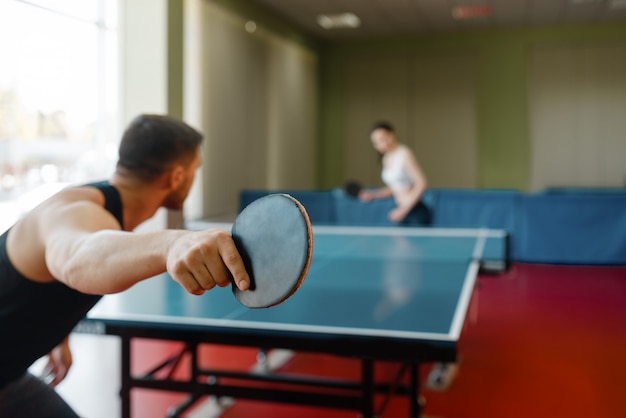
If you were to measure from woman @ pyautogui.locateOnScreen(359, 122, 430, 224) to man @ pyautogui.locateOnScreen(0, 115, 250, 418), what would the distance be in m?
3.92

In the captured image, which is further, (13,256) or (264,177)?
(264,177)

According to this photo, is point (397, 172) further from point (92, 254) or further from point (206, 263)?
point (206, 263)

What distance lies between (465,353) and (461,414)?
1075mm

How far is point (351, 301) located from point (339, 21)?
337 inches

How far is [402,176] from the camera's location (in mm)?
5539

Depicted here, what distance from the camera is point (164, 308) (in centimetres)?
245

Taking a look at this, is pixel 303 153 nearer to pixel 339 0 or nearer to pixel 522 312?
pixel 339 0

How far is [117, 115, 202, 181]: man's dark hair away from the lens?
1545 millimetres

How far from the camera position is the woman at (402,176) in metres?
5.48

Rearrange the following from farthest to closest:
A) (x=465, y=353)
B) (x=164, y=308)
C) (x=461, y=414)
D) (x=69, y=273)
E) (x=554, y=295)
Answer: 1. (x=554, y=295)
2. (x=465, y=353)
3. (x=461, y=414)
4. (x=164, y=308)
5. (x=69, y=273)

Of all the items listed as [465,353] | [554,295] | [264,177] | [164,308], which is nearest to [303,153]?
[264,177]

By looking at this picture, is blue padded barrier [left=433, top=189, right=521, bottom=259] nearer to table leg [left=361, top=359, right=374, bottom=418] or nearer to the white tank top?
the white tank top

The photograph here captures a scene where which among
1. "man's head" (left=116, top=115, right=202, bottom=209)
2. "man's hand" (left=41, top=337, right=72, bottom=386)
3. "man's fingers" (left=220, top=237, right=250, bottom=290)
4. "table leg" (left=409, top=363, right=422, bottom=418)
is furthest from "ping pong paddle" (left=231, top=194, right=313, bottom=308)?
"table leg" (left=409, top=363, right=422, bottom=418)

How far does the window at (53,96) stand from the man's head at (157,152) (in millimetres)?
4221
